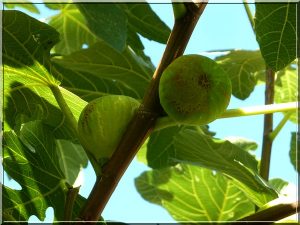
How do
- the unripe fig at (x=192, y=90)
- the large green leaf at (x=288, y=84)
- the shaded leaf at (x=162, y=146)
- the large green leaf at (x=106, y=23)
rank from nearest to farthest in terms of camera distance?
the unripe fig at (x=192, y=90)
the large green leaf at (x=106, y=23)
the shaded leaf at (x=162, y=146)
the large green leaf at (x=288, y=84)

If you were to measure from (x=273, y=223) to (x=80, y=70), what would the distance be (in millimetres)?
713

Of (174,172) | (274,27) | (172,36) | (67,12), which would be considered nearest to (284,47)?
(274,27)

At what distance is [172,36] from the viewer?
0.94 metres

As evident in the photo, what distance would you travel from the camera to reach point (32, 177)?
1.17m

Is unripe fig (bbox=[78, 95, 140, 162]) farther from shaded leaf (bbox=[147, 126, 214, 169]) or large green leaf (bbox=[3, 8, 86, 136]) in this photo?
shaded leaf (bbox=[147, 126, 214, 169])

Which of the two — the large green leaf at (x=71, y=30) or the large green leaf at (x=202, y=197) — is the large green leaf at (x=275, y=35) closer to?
the large green leaf at (x=202, y=197)

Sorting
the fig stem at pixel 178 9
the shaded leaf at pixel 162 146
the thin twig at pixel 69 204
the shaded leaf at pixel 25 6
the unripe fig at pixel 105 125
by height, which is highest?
the shaded leaf at pixel 25 6

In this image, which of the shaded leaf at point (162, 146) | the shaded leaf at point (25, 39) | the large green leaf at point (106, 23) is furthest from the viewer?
the shaded leaf at point (162, 146)

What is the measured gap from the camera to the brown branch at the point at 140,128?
926 mm

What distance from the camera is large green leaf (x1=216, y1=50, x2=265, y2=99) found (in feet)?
6.40

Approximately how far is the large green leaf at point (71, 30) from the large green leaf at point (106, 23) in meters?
1.03

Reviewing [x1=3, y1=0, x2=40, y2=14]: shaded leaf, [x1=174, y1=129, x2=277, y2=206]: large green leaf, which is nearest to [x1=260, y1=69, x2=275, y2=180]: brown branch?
[x1=174, y1=129, x2=277, y2=206]: large green leaf

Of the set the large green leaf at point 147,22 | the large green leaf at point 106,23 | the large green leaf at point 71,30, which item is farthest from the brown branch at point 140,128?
the large green leaf at point 71,30

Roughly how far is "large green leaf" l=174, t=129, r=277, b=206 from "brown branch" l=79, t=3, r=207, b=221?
400 mm
